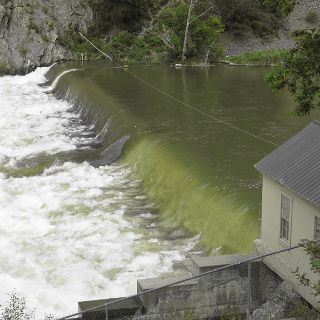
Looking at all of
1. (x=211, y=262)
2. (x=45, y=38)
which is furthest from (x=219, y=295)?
(x=45, y=38)

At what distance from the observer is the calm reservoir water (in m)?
16.2

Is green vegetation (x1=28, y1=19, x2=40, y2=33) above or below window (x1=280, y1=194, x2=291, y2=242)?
above

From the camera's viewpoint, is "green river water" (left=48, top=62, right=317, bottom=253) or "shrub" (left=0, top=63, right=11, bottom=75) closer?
"green river water" (left=48, top=62, right=317, bottom=253)

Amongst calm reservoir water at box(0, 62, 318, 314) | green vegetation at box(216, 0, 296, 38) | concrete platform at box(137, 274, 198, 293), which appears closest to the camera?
concrete platform at box(137, 274, 198, 293)

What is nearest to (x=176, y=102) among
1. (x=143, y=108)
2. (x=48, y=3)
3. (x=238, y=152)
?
(x=143, y=108)

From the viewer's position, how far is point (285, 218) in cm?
1242

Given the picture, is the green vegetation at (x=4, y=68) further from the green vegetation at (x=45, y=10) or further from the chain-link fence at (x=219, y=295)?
the chain-link fence at (x=219, y=295)

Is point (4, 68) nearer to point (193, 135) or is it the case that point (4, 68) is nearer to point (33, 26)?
point (33, 26)

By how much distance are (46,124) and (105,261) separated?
17030 mm

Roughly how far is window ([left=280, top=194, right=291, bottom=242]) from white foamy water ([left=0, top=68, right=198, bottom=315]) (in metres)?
4.31

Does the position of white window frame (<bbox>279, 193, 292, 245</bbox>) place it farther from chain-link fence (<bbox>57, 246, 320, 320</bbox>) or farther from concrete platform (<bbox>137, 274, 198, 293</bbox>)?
concrete platform (<bbox>137, 274, 198, 293</bbox>)

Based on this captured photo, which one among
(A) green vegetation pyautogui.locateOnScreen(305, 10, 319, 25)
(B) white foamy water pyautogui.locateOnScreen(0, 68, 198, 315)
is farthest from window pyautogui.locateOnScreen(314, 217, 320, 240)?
(A) green vegetation pyautogui.locateOnScreen(305, 10, 319, 25)

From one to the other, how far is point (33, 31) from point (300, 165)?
43.0 m

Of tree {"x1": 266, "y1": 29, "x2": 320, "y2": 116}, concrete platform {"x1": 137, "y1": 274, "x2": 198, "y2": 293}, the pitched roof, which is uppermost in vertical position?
tree {"x1": 266, "y1": 29, "x2": 320, "y2": 116}
